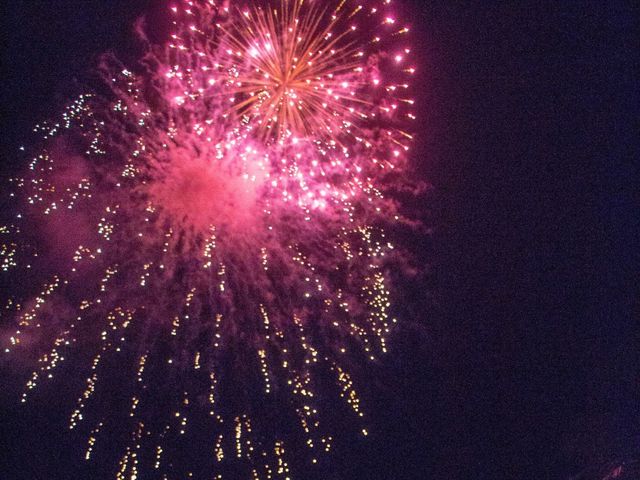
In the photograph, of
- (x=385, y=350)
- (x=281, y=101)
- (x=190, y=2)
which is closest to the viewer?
(x=190, y=2)

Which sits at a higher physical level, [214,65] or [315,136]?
[214,65]

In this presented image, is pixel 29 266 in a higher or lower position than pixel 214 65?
lower

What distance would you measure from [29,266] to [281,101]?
3713 mm

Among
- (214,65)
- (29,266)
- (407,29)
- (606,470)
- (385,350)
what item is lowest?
(606,470)

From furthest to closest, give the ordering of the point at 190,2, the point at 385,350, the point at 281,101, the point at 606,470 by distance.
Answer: the point at 606,470, the point at 385,350, the point at 281,101, the point at 190,2

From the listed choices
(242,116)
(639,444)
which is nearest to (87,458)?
(242,116)

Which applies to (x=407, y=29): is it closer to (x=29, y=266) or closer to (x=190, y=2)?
(x=190, y=2)

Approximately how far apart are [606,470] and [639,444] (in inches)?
27.8

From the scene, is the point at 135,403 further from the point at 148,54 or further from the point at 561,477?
the point at 561,477

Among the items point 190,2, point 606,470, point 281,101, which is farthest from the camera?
point 606,470

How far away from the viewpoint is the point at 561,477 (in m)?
8.09

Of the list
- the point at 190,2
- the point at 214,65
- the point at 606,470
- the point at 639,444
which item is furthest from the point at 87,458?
the point at 639,444

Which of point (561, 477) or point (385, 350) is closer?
point (385, 350)

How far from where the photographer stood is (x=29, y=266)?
6.15m
